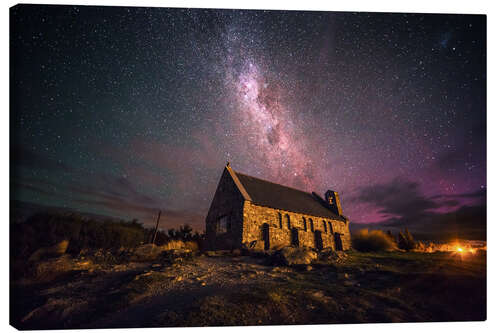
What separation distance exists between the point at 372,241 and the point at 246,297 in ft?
57.4

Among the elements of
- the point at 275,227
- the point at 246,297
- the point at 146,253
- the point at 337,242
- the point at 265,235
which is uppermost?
the point at 246,297

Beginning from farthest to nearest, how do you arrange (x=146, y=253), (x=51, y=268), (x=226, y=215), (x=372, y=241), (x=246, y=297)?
(x=372, y=241)
(x=226, y=215)
(x=146, y=253)
(x=51, y=268)
(x=246, y=297)

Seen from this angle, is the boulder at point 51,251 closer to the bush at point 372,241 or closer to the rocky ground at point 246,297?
the rocky ground at point 246,297

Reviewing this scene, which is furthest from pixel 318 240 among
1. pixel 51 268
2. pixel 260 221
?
pixel 51 268

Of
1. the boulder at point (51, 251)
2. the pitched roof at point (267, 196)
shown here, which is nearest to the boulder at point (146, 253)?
the boulder at point (51, 251)

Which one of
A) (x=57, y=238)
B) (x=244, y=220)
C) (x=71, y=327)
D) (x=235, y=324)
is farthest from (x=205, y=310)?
(x=244, y=220)

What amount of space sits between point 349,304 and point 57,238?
11.5 m

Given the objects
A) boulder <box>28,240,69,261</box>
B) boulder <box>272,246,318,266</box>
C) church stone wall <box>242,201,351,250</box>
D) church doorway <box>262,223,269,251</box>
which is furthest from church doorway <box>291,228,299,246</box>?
boulder <box>28,240,69,261</box>

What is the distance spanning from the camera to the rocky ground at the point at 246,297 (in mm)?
4070

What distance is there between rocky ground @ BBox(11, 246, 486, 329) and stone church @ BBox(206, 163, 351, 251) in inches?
286

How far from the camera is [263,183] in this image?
A: 69.8 feet

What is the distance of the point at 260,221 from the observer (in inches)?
589

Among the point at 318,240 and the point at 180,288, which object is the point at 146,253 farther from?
the point at 318,240

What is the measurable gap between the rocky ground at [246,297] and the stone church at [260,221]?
23.9 ft
